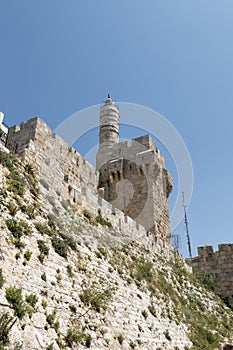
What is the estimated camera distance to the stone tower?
19494mm

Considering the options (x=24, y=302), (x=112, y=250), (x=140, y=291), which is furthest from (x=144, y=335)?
(x=24, y=302)

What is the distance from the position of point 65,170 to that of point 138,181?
597cm

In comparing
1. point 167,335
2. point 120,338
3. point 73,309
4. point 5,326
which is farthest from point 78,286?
point 167,335

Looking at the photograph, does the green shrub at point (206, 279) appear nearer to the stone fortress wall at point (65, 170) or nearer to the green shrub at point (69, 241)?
the stone fortress wall at point (65, 170)

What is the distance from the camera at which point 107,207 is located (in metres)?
13.2

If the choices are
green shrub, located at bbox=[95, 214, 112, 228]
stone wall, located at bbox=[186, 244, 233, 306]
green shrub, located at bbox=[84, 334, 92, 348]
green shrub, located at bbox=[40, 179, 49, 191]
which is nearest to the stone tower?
stone wall, located at bbox=[186, 244, 233, 306]

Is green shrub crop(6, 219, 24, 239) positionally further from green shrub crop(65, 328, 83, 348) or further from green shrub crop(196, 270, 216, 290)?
green shrub crop(196, 270, 216, 290)

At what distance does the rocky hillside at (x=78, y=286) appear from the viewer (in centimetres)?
565

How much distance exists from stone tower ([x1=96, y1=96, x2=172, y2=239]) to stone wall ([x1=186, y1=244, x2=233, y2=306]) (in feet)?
7.67

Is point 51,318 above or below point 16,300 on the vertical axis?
below

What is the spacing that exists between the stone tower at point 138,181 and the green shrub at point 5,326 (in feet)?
45.4

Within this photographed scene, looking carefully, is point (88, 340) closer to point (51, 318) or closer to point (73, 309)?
point (73, 309)

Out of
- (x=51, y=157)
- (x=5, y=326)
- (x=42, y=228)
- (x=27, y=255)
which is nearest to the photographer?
(x=5, y=326)

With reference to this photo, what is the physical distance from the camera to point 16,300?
5.34 m
